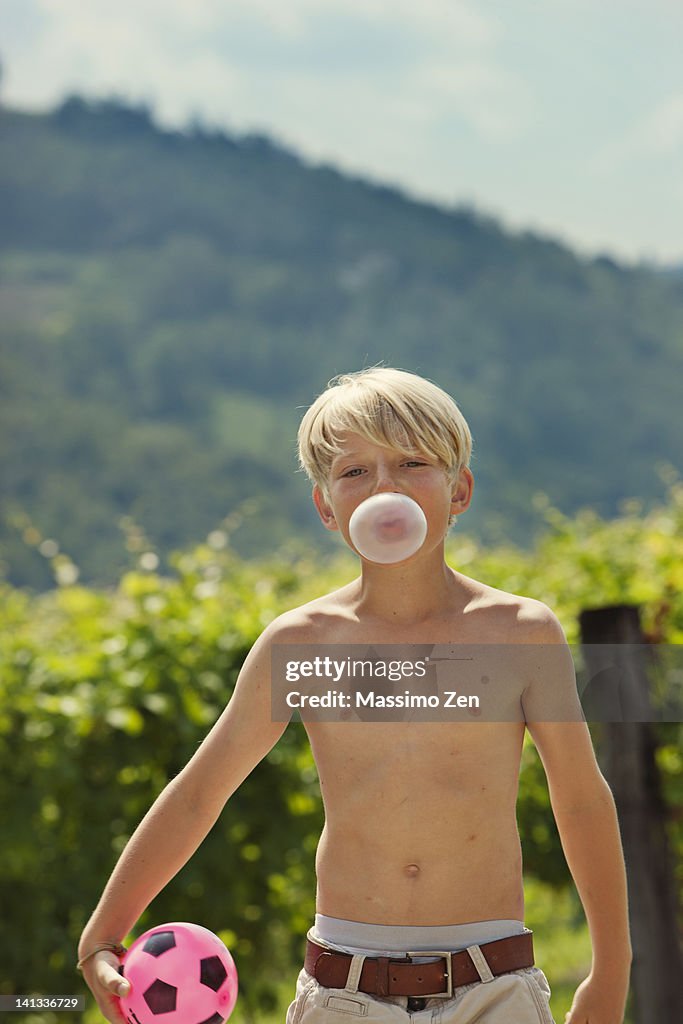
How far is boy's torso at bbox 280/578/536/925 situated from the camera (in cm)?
235

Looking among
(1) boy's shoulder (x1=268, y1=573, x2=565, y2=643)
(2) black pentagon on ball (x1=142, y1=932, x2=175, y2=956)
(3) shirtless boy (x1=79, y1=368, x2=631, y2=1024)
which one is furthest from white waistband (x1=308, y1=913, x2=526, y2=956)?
(1) boy's shoulder (x1=268, y1=573, x2=565, y2=643)

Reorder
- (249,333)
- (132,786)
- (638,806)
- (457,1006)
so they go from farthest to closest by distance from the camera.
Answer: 1. (249,333)
2. (132,786)
3. (638,806)
4. (457,1006)

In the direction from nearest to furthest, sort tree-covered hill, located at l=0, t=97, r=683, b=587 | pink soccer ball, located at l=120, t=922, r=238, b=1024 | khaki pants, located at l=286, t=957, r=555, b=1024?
khaki pants, located at l=286, t=957, r=555, b=1024 < pink soccer ball, located at l=120, t=922, r=238, b=1024 < tree-covered hill, located at l=0, t=97, r=683, b=587

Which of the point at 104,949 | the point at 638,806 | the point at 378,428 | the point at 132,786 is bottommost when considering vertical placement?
the point at 104,949

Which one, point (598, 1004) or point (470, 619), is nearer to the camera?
point (598, 1004)

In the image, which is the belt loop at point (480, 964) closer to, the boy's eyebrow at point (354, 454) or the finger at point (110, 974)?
the finger at point (110, 974)

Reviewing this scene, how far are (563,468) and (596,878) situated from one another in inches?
2359

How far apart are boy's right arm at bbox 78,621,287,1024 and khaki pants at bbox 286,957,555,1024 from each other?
411 mm

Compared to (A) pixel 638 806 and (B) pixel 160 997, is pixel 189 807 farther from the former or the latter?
(A) pixel 638 806

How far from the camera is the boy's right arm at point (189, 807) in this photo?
2.49 m

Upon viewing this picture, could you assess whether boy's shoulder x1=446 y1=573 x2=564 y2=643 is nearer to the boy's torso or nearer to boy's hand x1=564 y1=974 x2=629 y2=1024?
the boy's torso

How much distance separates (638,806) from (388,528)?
2.50 meters

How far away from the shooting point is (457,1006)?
225 centimetres

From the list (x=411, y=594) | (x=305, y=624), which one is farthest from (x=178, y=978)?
(x=411, y=594)
